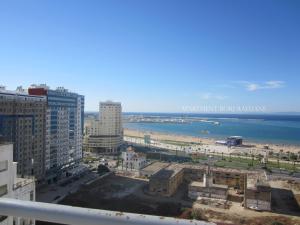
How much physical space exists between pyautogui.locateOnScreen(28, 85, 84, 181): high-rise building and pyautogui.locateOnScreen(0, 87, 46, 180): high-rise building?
55.0 inches

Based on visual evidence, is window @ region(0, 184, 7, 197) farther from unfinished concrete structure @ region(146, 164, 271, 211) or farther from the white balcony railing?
unfinished concrete structure @ region(146, 164, 271, 211)

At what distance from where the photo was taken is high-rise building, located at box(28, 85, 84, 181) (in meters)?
28.9

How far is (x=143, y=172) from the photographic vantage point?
1231 inches

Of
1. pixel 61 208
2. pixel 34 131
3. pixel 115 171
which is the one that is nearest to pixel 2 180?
pixel 61 208

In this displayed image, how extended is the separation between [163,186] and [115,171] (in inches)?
386

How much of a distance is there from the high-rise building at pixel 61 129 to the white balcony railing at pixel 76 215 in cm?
2841

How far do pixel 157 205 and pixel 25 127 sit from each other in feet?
40.0

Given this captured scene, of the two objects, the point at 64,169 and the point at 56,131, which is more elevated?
the point at 56,131

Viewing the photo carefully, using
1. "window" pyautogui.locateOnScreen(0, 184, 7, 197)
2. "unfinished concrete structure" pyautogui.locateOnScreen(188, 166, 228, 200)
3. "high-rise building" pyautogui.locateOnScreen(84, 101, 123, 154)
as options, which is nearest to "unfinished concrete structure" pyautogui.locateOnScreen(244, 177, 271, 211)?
"unfinished concrete structure" pyautogui.locateOnScreen(188, 166, 228, 200)

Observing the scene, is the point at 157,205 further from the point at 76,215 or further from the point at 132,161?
the point at 76,215

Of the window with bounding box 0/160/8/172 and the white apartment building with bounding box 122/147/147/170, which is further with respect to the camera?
the white apartment building with bounding box 122/147/147/170

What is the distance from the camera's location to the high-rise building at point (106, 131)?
47.9 m

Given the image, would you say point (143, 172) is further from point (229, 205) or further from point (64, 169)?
point (229, 205)

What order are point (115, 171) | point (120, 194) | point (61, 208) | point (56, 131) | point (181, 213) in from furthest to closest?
point (115, 171) < point (56, 131) < point (120, 194) < point (181, 213) < point (61, 208)
